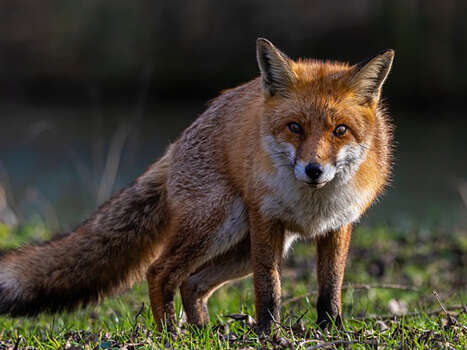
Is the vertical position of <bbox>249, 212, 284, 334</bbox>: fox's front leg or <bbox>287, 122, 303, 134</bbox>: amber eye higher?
<bbox>287, 122, 303, 134</bbox>: amber eye

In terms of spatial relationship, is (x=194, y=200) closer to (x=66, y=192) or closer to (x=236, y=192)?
(x=236, y=192)

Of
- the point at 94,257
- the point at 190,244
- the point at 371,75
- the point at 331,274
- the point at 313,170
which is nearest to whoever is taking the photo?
the point at 313,170

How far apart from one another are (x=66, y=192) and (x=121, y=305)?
22.3 ft

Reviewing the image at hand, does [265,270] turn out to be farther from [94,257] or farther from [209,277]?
[94,257]

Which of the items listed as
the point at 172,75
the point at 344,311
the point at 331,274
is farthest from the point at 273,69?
the point at 172,75

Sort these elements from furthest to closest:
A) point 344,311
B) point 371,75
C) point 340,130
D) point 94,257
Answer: point 344,311 → point 94,257 → point 371,75 → point 340,130

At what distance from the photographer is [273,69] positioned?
14.9 feet

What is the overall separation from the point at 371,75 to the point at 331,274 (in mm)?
1295

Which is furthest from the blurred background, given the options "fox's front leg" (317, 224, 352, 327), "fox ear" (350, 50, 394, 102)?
"fox ear" (350, 50, 394, 102)

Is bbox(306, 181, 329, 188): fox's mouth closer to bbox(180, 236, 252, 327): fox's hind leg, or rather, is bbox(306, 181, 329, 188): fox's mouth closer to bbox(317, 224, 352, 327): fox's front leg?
bbox(317, 224, 352, 327): fox's front leg

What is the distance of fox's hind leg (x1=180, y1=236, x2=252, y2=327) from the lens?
5.26 m

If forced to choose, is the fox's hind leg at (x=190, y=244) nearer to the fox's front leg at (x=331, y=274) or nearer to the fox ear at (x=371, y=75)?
the fox's front leg at (x=331, y=274)

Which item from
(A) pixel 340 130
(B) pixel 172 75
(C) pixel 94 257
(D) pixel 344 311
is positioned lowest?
(B) pixel 172 75

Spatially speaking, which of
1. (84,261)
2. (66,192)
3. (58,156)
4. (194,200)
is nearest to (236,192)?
(194,200)
